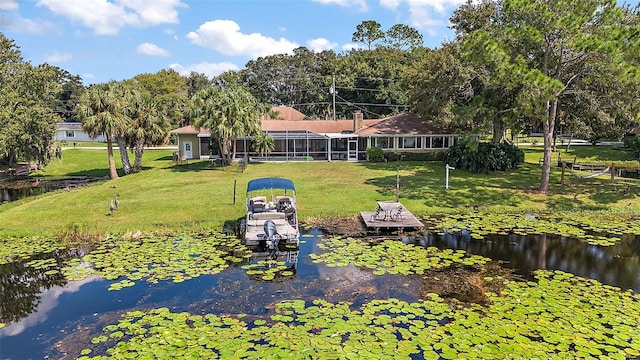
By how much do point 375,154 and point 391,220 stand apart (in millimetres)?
18042

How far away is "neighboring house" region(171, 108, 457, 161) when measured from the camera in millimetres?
35656

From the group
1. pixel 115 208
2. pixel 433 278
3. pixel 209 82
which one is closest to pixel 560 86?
pixel 433 278

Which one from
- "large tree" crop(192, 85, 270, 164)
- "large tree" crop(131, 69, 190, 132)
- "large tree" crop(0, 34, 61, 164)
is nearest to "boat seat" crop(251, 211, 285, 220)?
"large tree" crop(192, 85, 270, 164)

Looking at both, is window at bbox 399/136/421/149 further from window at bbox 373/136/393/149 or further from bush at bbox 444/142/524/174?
bush at bbox 444/142/524/174

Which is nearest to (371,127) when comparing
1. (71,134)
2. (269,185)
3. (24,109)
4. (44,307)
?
(269,185)

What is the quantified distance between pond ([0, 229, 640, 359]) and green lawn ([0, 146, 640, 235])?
3374mm

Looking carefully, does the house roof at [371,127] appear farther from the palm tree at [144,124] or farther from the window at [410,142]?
the palm tree at [144,124]

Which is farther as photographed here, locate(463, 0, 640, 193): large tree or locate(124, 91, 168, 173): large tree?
locate(124, 91, 168, 173): large tree

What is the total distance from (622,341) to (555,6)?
1624 cm

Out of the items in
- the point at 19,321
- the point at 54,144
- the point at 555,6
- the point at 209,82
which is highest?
the point at 209,82

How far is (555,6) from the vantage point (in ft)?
63.4

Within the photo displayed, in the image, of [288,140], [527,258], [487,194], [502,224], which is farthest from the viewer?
[288,140]

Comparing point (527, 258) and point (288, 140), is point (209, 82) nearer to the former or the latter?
point (288, 140)

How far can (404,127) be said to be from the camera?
119 ft
